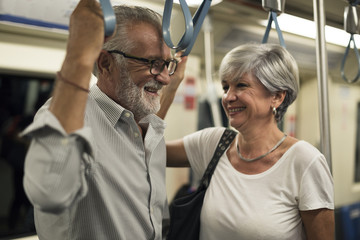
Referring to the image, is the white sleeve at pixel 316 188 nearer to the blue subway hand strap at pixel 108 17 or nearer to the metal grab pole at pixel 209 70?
the blue subway hand strap at pixel 108 17

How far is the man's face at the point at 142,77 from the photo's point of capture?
105 cm

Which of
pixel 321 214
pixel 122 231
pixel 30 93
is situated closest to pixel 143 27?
pixel 122 231

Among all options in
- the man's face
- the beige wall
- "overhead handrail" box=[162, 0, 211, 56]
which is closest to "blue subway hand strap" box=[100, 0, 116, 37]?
"overhead handrail" box=[162, 0, 211, 56]

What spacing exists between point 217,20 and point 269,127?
189cm

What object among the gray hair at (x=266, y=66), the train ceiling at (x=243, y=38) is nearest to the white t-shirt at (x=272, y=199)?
the gray hair at (x=266, y=66)

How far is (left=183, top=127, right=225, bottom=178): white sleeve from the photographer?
1538mm

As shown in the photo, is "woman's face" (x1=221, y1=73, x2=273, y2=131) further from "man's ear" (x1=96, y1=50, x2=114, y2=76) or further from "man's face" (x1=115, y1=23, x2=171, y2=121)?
"man's ear" (x1=96, y1=50, x2=114, y2=76)

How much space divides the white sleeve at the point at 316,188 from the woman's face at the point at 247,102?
294 millimetres

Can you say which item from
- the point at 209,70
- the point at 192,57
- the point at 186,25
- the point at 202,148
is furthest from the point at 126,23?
the point at 192,57

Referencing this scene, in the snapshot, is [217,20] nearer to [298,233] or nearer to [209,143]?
[209,143]

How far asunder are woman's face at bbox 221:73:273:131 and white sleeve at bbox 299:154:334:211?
29 cm

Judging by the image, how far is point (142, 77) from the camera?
1072mm

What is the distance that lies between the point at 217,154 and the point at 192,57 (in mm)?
1884

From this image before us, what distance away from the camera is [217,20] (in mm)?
3066
